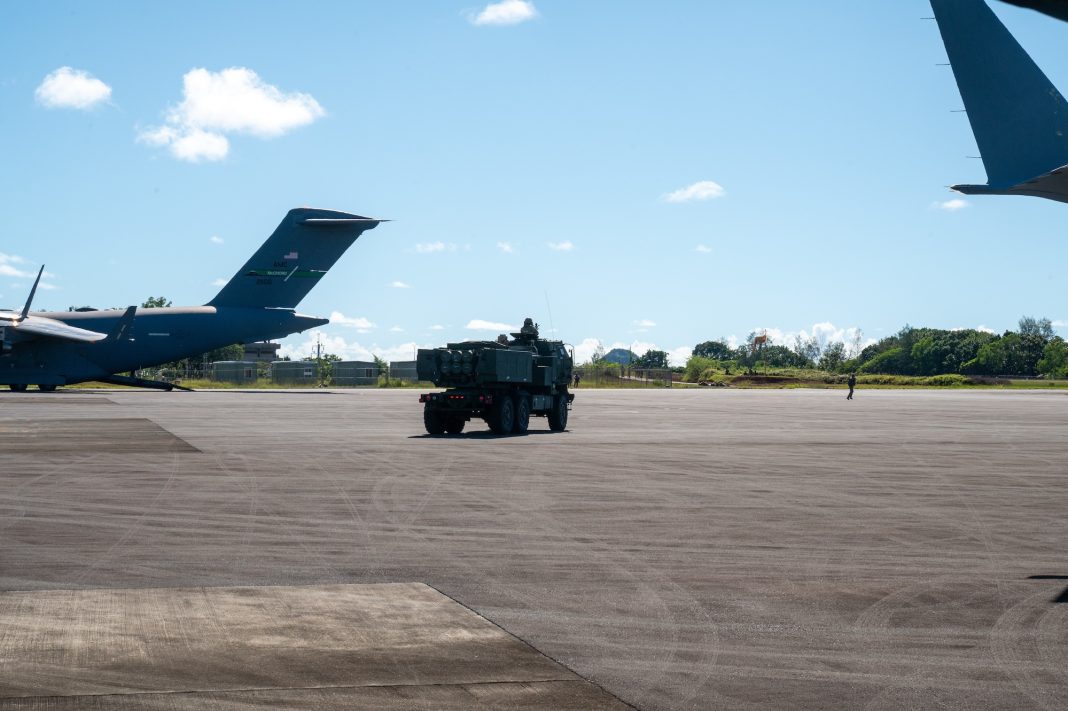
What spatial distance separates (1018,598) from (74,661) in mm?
6925

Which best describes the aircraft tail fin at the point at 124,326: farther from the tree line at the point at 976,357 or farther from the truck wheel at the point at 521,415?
the tree line at the point at 976,357

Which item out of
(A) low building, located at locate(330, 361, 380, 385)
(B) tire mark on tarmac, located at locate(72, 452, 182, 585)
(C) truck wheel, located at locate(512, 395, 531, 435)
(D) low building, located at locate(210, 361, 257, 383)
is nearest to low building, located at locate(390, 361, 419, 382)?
(A) low building, located at locate(330, 361, 380, 385)

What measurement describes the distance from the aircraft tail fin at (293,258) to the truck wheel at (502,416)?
33.7 meters

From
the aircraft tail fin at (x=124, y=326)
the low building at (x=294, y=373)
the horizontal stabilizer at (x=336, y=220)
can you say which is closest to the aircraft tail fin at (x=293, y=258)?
the horizontal stabilizer at (x=336, y=220)

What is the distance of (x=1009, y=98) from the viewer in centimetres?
1678

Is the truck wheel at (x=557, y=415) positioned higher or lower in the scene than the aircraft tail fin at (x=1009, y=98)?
lower

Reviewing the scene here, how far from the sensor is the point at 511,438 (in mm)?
28797

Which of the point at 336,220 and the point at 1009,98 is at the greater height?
the point at 336,220

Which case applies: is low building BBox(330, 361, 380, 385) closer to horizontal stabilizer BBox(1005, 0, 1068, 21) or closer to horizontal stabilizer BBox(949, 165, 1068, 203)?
horizontal stabilizer BBox(949, 165, 1068, 203)

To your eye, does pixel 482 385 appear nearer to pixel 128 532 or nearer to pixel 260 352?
pixel 128 532

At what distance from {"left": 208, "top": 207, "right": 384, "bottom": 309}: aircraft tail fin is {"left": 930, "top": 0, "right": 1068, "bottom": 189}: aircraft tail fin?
157 feet

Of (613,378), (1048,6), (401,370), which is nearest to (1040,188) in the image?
(1048,6)

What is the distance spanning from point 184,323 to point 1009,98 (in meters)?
49.4

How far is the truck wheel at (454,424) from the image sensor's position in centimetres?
3069
